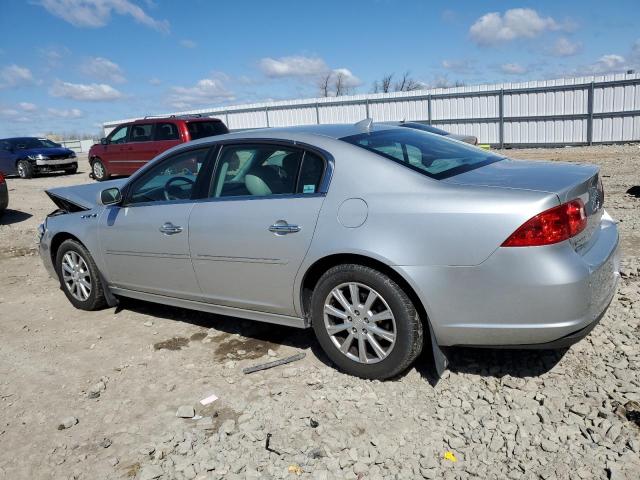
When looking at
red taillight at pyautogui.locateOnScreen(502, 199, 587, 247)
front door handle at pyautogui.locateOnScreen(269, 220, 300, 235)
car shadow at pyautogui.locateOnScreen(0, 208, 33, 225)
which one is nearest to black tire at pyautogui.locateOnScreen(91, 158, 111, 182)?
car shadow at pyautogui.locateOnScreen(0, 208, 33, 225)

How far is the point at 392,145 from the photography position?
3633mm

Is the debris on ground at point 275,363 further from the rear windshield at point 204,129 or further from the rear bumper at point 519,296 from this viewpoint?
the rear windshield at point 204,129

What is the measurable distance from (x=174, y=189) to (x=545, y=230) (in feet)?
9.42

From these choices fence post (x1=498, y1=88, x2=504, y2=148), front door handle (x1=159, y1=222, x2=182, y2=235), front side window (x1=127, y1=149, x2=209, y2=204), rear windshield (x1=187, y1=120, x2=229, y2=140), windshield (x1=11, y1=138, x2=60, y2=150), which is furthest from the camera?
fence post (x1=498, y1=88, x2=504, y2=148)

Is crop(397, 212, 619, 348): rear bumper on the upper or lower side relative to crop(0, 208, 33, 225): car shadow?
upper

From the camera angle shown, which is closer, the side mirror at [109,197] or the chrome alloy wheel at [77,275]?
the side mirror at [109,197]

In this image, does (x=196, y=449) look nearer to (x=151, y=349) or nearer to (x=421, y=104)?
(x=151, y=349)

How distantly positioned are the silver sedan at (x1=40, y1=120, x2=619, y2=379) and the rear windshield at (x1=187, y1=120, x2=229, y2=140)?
33.5 feet

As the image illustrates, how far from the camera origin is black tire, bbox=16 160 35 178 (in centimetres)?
1903

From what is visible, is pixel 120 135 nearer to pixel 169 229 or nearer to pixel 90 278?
pixel 90 278

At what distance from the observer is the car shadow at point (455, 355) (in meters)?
3.45

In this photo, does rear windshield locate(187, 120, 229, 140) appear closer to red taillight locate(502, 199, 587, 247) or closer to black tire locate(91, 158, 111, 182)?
black tire locate(91, 158, 111, 182)

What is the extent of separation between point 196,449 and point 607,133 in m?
21.0

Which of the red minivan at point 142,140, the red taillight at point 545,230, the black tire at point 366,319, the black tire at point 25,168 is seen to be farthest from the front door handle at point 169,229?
the black tire at point 25,168
